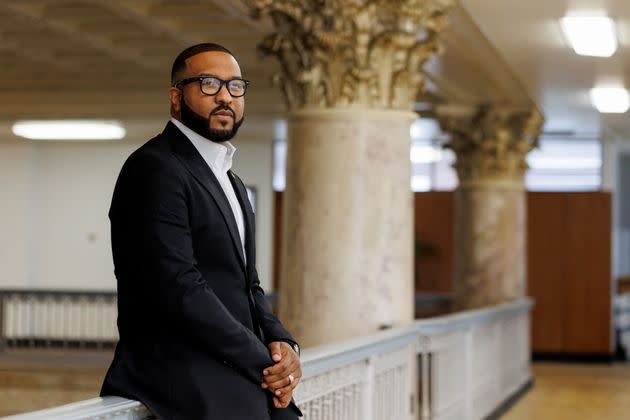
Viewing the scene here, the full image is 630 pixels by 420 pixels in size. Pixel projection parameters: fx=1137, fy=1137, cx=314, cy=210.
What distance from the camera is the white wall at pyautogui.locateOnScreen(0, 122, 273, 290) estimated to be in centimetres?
1939

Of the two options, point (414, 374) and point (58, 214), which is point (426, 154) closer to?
point (58, 214)

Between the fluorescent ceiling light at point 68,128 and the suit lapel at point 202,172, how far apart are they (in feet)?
43.2

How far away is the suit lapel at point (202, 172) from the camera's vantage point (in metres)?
2.68

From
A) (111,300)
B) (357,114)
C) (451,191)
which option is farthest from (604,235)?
(357,114)

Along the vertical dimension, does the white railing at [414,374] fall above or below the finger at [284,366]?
below

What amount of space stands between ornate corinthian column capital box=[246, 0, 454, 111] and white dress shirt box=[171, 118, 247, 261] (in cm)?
373

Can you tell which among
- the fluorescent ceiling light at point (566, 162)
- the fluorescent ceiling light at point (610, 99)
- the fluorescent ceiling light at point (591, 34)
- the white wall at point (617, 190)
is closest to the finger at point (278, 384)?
the fluorescent ceiling light at point (591, 34)

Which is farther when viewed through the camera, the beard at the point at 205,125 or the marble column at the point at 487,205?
the marble column at the point at 487,205

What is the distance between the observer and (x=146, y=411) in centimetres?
280

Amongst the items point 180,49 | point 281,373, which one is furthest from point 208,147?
point 180,49

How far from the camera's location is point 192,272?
2.58 meters

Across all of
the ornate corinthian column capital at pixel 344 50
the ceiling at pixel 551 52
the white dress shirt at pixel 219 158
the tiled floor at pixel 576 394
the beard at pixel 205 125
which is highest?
the ceiling at pixel 551 52

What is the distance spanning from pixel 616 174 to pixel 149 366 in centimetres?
1722

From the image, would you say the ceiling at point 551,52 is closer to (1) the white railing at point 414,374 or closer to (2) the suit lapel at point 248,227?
(1) the white railing at point 414,374
